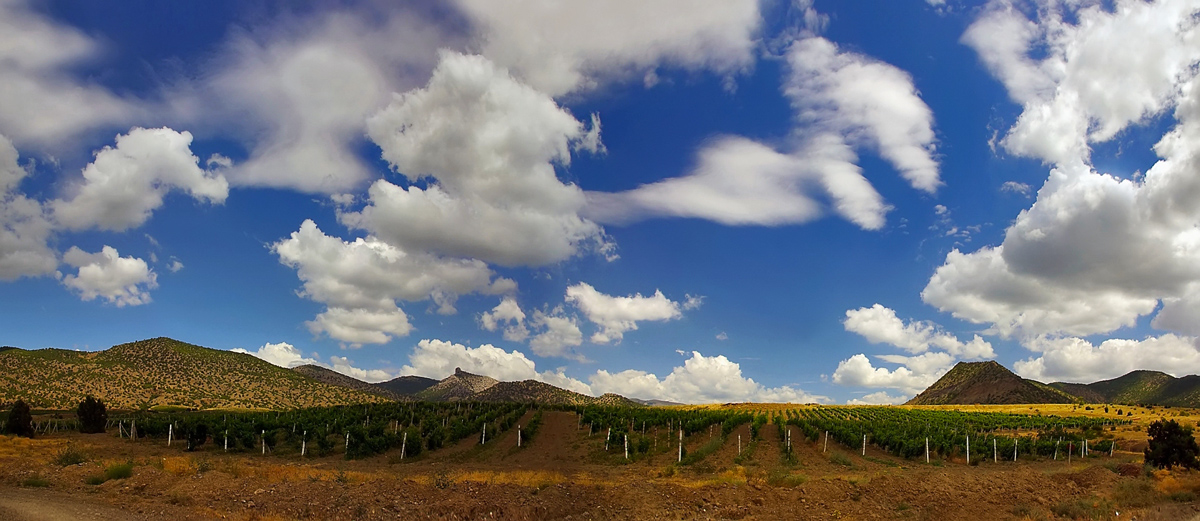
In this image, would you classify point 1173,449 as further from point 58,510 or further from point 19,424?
point 19,424

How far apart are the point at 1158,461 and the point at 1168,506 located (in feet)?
52.4

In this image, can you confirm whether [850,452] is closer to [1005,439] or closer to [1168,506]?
[1005,439]

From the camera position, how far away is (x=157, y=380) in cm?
12475

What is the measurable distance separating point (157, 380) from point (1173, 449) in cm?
15859

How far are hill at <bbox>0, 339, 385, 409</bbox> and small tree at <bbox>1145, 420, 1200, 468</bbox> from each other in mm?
127603

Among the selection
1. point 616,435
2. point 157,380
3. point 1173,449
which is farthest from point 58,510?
point 157,380

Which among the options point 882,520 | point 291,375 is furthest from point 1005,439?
point 291,375

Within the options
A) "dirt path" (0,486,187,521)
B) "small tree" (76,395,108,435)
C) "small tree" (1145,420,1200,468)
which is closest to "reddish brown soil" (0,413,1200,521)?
"dirt path" (0,486,187,521)

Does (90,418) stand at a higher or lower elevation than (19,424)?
lower

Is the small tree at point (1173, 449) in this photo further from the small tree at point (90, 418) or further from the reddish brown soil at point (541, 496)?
the small tree at point (90, 418)

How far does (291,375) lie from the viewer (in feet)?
504

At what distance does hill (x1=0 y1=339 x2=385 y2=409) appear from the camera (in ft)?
349

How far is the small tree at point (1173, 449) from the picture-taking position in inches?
1469

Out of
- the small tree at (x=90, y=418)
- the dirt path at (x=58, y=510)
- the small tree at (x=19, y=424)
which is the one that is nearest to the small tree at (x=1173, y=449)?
the dirt path at (x=58, y=510)
